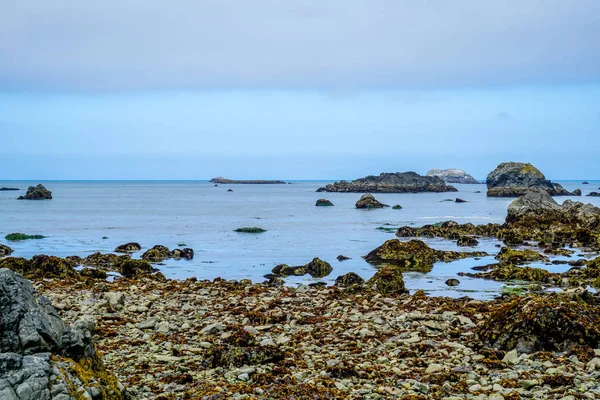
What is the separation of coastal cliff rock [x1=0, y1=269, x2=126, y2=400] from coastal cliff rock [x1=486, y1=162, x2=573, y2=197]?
123121 millimetres

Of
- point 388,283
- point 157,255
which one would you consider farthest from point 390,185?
point 388,283

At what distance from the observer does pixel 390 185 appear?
525ft

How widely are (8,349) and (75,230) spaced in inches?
1681

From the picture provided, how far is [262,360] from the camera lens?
9.62 meters

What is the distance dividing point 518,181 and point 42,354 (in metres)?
130

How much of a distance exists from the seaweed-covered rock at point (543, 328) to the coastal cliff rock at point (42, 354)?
6986 millimetres

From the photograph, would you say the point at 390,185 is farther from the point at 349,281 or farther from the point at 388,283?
the point at 388,283

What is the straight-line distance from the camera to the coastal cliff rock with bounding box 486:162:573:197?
122 metres

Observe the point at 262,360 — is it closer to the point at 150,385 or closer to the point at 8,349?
the point at 150,385

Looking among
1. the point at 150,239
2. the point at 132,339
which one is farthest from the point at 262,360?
the point at 150,239

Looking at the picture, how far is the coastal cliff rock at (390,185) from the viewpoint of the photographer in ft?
523

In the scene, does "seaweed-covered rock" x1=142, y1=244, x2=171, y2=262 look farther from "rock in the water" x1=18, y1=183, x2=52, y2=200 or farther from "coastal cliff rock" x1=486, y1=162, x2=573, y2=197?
"coastal cliff rock" x1=486, y1=162, x2=573, y2=197

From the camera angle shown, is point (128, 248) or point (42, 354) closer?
point (42, 354)

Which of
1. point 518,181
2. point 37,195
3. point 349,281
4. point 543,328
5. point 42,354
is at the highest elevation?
point 518,181
